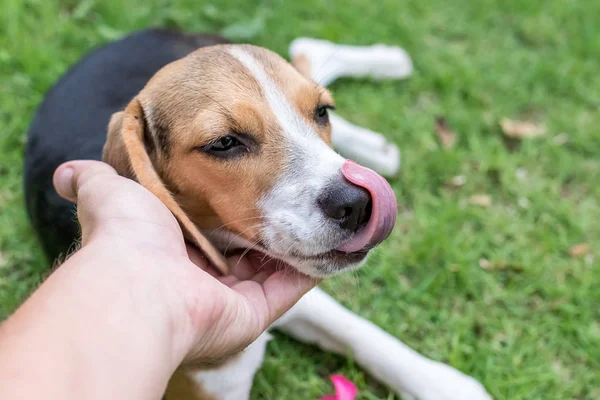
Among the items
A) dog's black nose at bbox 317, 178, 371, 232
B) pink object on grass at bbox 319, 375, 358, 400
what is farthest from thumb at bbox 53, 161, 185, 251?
pink object on grass at bbox 319, 375, 358, 400

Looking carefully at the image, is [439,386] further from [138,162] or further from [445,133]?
[445,133]

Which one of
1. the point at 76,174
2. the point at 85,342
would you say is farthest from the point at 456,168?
the point at 85,342

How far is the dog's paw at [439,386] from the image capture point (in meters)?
3.95

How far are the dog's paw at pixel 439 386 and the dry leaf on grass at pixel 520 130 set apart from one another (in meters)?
2.90

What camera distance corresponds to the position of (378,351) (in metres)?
4.08

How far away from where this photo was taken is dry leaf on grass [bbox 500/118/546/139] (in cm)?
605

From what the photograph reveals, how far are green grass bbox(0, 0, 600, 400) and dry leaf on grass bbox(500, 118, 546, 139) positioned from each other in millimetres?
105

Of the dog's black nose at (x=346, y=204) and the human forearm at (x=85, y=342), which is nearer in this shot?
the human forearm at (x=85, y=342)

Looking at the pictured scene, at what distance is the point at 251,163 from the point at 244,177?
0.28 feet

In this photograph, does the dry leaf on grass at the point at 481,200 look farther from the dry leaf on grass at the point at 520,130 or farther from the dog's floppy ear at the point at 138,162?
the dog's floppy ear at the point at 138,162

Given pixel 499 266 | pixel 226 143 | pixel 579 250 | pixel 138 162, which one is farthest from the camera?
pixel 579 250

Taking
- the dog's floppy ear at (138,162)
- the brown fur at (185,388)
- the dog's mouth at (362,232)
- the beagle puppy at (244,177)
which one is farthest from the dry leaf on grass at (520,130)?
the brown fur at (185,388)

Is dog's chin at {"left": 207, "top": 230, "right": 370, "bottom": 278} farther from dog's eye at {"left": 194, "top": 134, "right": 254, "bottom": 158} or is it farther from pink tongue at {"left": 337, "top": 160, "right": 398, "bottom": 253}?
dog's eye at {"left": 194, "top": 134, "right": 254, "bottom": 158}

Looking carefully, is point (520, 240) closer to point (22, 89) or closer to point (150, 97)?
point (150, 97)
